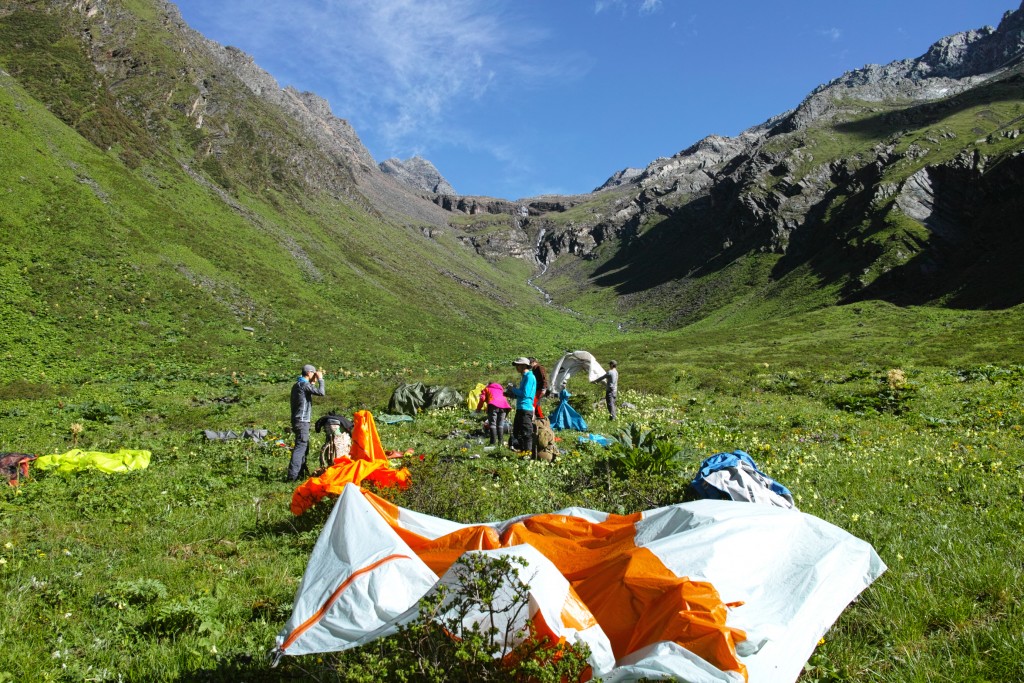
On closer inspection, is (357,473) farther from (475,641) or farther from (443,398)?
(443,398)

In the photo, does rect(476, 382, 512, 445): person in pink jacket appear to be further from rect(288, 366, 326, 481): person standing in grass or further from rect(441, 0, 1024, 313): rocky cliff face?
rect(441, 0, 1024, 313): rocky cliff face

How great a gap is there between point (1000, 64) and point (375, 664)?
243m

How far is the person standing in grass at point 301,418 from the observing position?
11.6 meters

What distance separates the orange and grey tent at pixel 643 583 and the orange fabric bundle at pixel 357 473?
3.83 metres

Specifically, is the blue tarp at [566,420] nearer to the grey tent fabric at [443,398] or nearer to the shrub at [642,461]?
the grey tent fabric at [443,398]

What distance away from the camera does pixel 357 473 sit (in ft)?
29.9

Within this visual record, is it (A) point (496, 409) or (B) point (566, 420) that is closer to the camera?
(A) point (496, 409)

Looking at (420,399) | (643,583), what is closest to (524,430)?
(643,583)

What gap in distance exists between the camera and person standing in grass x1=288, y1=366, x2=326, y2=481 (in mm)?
11586

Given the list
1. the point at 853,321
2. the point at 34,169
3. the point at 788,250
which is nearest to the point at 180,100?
the point at 34,169

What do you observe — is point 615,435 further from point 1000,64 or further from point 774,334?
point 1000,64

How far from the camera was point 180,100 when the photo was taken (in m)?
68.8

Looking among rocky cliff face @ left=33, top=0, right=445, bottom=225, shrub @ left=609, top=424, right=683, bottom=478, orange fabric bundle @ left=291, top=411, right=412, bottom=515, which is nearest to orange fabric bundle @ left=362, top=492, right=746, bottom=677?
orange fabric bundle @ left=291, top=411, right=412, bottom=515

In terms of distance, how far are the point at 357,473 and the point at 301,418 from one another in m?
3.49
